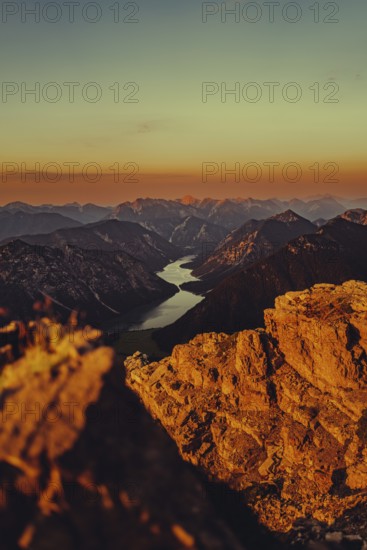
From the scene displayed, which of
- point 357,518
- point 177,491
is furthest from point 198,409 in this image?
point 177,491

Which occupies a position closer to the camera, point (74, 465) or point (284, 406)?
point (74, 465)

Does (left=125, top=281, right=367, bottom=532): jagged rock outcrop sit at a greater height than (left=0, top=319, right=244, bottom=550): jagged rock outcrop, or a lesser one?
lesser

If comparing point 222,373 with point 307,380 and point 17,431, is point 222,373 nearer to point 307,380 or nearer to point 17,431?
point 307,380

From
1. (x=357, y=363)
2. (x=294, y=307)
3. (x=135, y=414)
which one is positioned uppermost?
(x=135, y=414)

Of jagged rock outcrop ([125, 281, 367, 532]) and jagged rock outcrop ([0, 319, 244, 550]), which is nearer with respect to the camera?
jagged rock outcrop ([0, 319, 244, 550])

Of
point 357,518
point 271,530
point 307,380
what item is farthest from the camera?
point 307,380

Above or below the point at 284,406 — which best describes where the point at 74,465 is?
above
